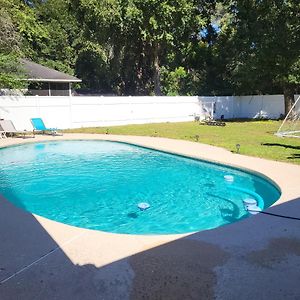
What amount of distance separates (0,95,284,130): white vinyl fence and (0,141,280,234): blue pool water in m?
4.88

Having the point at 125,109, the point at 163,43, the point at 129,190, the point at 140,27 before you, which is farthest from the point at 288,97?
the point at 129,190

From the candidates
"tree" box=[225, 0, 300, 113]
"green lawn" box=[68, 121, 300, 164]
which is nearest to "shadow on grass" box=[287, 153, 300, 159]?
"green lawn" box=[68, 121, 300, 164]

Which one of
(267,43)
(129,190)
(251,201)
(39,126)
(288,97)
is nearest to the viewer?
(251,201)

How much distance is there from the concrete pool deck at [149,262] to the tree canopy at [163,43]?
43.1 ft

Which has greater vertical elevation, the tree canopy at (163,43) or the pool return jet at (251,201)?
the tree canopy at (163,43)

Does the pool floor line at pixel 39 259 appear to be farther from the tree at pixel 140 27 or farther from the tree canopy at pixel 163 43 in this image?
the tree at pixel 140 27

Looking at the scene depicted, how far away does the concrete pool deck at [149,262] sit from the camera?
3490 mm

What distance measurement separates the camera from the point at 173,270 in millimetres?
3918

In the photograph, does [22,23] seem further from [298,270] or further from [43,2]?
[43,2]

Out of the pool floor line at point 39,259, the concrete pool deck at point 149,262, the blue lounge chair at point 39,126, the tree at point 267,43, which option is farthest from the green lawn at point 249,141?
the tree at point 267,43

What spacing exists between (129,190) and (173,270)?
5.49 metres

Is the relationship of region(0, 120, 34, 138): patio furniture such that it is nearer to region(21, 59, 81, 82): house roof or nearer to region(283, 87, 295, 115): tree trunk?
region(21, 59, 81, 82): house roof

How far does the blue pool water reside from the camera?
7.47 meters

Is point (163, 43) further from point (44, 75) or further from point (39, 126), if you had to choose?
point (39, 126)
